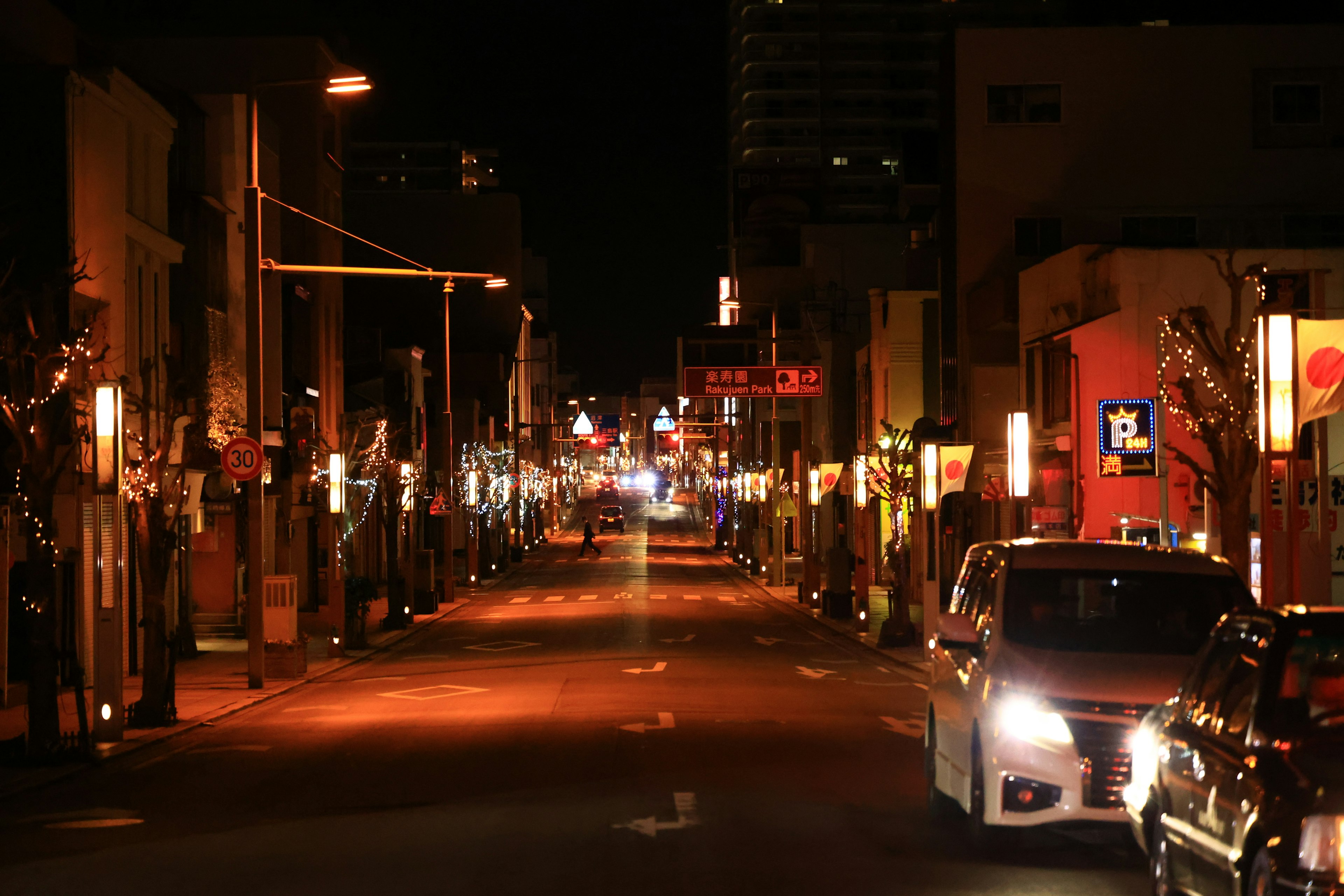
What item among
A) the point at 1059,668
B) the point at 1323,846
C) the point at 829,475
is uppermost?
the point at 829,475

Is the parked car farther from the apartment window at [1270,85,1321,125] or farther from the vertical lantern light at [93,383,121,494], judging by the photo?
the apartment window at [1270,85,1321,125]

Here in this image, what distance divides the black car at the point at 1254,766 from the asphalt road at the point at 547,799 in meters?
1.71

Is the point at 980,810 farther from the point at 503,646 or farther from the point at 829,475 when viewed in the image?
the point at 829,475

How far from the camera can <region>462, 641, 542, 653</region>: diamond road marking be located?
3103 centimetres

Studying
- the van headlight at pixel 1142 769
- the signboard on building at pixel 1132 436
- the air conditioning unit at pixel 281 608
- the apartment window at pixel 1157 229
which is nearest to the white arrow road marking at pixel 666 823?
the van headlight at pixel 1142 769

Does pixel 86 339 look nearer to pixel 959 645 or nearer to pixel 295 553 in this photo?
pixel 959 645

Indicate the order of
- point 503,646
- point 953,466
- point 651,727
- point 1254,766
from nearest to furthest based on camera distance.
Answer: point 1254,766 < point 651,727 < point 503,646 < point 953,466

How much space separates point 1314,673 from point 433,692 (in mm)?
17760

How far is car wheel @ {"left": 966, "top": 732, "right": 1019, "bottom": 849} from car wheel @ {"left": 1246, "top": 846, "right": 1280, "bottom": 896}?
3.67 m

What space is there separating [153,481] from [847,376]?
1892 inches

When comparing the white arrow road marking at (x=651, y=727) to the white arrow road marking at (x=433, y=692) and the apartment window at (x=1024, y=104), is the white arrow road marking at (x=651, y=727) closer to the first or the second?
the white arrow road marking at (x=433, y=692)

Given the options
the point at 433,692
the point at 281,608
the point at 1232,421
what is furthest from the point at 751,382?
the point at 1232,421

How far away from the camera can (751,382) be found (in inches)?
1847

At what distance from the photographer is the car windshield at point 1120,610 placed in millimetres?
10695
